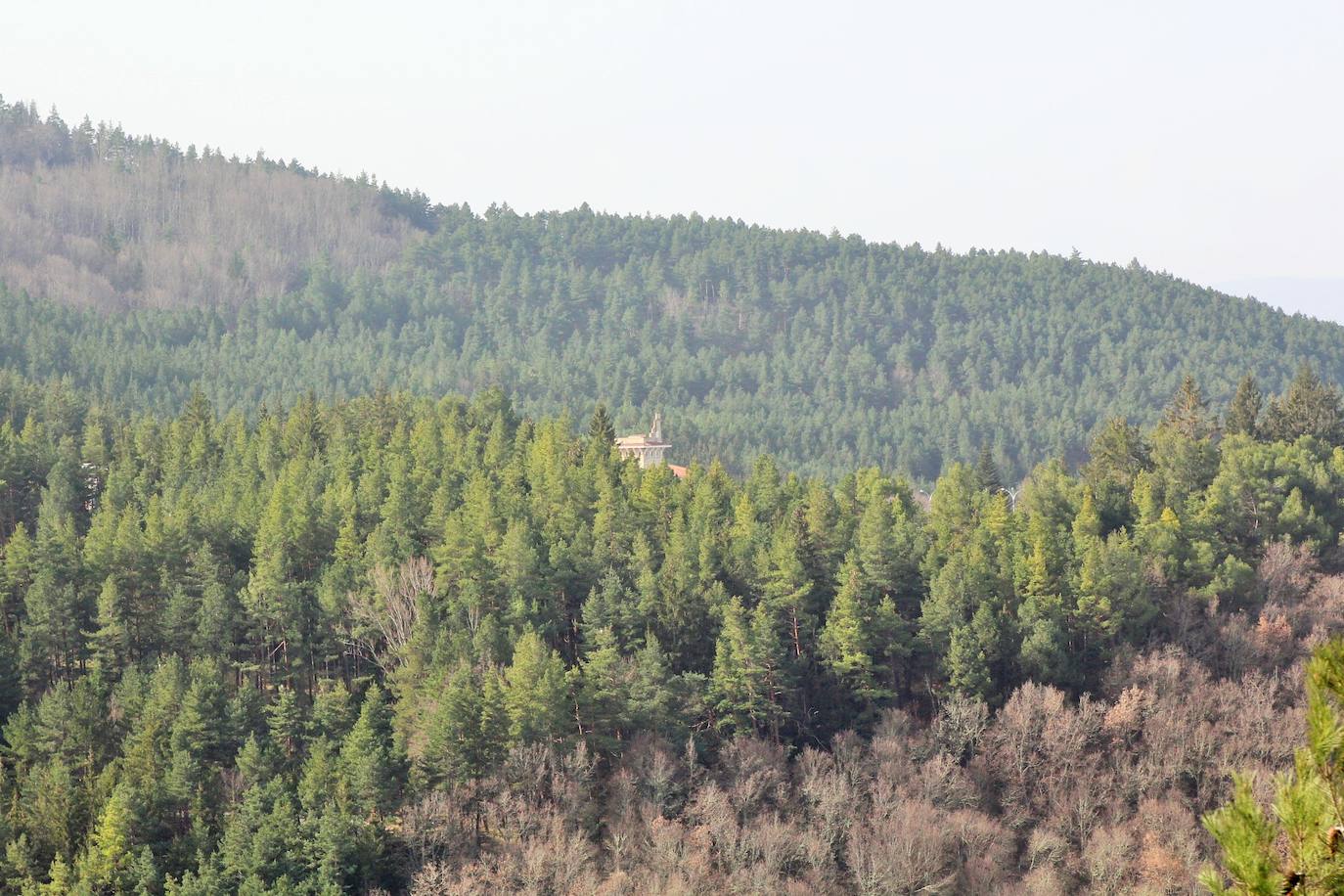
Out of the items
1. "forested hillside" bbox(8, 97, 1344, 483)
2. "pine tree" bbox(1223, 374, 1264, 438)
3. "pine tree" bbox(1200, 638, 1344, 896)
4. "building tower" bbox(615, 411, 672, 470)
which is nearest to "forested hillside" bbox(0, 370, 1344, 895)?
"pine tree" bbox(1223, 374, 1264, 438)

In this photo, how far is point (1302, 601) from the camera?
61469 mm

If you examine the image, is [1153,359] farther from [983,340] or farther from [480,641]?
[480,641]

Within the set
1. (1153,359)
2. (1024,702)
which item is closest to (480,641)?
(1024,702)

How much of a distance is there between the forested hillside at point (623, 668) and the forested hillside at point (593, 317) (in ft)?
137

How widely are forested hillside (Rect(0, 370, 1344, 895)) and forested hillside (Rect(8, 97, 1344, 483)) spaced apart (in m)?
41.9

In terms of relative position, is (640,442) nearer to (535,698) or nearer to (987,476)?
(987,476)

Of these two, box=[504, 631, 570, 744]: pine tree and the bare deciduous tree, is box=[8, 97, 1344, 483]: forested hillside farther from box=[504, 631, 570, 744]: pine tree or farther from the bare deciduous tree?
box=[504, 631, 570, 744]: pine tree

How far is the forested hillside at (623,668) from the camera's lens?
46500mm

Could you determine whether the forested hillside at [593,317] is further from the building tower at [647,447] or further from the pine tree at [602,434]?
the pine tree at [602,434]

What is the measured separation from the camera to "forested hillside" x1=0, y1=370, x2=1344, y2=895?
153 feet

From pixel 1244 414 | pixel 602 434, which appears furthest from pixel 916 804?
pixel 1244 414

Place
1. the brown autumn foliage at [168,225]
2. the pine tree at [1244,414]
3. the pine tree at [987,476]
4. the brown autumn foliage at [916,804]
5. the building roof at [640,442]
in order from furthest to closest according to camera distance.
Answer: the brown autumn foliage at [168,225]
the building roof at [640,442]
the pine tree at [1244,414]
the pine tree at [987,476]
the brown autumn foliage at [916,804]

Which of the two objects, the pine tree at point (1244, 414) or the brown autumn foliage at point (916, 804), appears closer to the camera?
the brown autumn foliage at point (916, 804)

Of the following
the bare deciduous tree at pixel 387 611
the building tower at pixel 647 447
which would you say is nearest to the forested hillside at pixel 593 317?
the building tower at pixel 647 447
